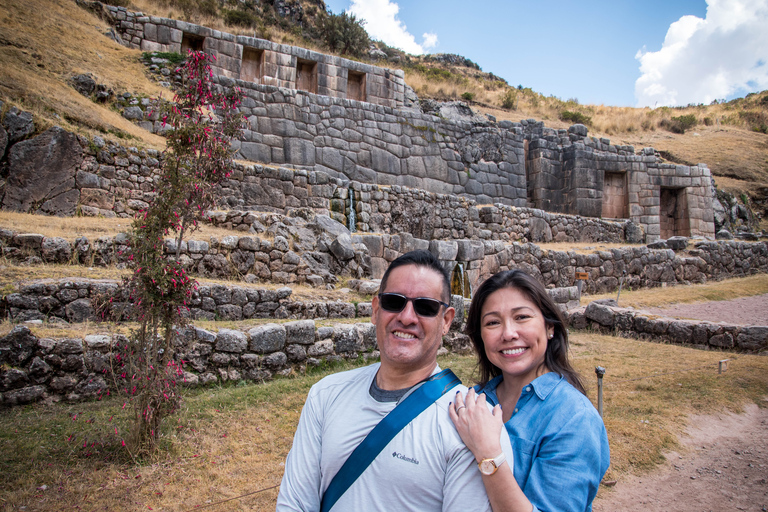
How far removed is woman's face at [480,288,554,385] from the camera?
1.98 metres

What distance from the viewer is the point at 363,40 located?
2684cm

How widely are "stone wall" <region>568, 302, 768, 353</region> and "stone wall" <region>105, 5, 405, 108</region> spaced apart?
10843mm

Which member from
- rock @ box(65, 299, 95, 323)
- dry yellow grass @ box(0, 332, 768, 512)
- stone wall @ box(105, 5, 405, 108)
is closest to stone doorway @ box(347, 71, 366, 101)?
stone wall @ box(105, 5, 405, 108)

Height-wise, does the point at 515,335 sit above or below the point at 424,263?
below

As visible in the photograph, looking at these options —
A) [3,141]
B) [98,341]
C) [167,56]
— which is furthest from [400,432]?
[167,56]

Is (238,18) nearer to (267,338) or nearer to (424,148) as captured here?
(424,148)

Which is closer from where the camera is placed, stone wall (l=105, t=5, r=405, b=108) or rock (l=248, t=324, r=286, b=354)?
rock (l=248, t=324, r=286, b=354)

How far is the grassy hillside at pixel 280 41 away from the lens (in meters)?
10.1

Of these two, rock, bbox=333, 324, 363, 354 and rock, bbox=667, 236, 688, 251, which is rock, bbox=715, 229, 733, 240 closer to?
rock, bbox=667, 236, 688, 251

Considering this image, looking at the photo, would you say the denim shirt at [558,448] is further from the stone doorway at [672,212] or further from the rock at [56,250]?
the stone doorway at [672,212]

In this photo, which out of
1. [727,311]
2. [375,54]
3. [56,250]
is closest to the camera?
[56,250]

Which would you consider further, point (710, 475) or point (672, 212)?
point (672, 212)

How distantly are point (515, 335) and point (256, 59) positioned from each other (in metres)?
16.2

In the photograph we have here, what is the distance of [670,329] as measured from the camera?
8.59 m
